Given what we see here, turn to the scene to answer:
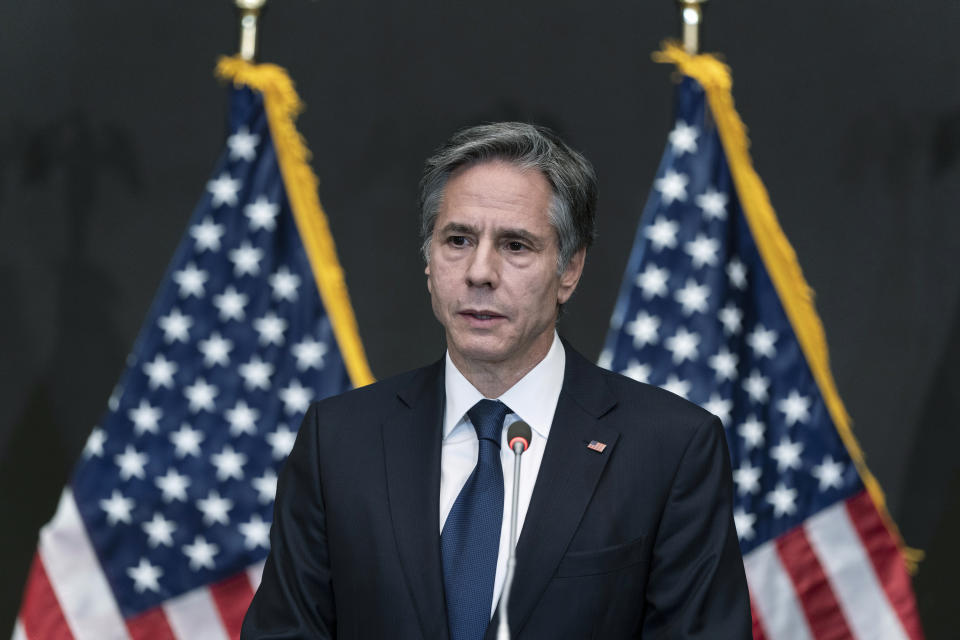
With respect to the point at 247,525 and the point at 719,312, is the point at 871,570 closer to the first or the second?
the point at 719,312

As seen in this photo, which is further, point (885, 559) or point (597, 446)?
point (885, 559)

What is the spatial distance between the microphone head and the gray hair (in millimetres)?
381

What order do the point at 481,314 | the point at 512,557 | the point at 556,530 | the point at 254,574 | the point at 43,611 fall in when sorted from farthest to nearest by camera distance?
1. the point at 254,574
2. the point at 43,611
3. the point at 481,314
4. the point at 556,530
5. the point at 512,557

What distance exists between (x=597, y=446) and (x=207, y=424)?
5.18ft

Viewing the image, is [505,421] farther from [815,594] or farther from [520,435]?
[815,594]

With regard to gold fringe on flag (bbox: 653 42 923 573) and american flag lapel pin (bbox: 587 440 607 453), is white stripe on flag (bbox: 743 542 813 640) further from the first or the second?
american flag lapel pin (bbox: 587 440 607 453)

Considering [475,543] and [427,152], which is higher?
[427,152]

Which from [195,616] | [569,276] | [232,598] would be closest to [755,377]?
[569,276]

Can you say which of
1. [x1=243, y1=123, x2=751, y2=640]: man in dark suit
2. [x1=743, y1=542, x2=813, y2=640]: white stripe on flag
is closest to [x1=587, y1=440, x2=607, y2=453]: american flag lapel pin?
[x1=243, y1=123, x2=751, y2=640]: man in dark suit

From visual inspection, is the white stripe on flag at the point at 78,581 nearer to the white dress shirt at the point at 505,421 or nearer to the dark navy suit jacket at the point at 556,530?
the dark navy suit jacket at the point at 556,530

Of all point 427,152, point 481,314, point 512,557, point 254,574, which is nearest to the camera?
point 512,557

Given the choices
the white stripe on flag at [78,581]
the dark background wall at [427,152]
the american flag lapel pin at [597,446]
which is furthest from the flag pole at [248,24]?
the american flag lapel pin at [597,446]

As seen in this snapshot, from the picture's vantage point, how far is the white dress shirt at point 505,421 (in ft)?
5.44

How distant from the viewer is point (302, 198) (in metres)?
3.00
